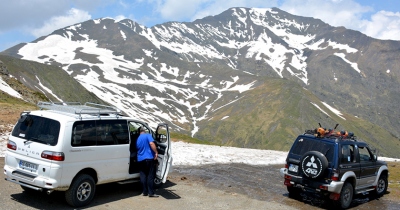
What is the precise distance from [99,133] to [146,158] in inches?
72.0

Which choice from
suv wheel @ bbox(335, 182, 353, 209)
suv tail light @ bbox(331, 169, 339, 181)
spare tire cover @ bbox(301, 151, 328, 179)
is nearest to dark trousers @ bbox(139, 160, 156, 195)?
spare tire cover @ bbox(301, 151, 328, 179)

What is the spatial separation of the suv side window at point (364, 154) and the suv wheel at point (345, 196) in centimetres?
149

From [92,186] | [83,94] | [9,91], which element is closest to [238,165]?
[92,186]

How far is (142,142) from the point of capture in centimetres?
1261

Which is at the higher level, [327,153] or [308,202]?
[327,153]

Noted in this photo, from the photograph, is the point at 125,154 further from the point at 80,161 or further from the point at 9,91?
the point at 9,91

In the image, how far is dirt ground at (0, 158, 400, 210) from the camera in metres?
11.5

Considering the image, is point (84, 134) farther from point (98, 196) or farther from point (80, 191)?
point (98, 196)

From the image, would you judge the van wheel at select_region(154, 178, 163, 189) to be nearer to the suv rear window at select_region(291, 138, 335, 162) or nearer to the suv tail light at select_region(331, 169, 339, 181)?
Result: the suv rear window at select_region(291, 138, 335, 162)

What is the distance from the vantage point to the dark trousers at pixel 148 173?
12695 mm

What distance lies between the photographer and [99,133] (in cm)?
1158

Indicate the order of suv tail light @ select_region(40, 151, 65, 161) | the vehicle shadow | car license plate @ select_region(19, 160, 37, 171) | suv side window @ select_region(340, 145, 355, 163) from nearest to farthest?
1. suv tail light @ select_region(40, 151, 65, 161)
2. car license plate @ select_region(19, 160, 37, 171)
3. the vehicle shadow
4. suv side window @ select_region(340, 145, 355, 163)

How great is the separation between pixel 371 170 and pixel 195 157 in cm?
1018

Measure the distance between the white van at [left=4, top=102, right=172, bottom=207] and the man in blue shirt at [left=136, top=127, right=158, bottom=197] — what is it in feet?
1.30
